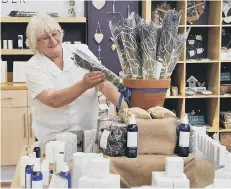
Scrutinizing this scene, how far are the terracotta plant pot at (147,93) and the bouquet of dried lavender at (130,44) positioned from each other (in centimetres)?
5

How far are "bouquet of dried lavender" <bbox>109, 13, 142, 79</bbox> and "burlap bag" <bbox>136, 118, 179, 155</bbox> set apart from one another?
0.96 ft

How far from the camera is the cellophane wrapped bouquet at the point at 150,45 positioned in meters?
2.14

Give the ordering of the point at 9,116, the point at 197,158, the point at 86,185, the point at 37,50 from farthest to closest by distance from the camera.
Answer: the point at 9,116, the point at 37,50, the point at 197,158, the point at 86,185

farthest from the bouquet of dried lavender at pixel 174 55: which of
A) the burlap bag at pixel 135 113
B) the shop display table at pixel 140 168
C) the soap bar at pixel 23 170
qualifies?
the soap bar at pixel 23 170

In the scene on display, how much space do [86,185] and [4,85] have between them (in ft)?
10.3

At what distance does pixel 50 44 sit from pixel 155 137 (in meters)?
1.00

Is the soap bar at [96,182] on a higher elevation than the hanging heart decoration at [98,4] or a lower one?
lower

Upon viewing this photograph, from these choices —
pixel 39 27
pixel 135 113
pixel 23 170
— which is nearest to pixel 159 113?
pixel 135 113

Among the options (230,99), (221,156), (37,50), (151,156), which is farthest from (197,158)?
(230,99)

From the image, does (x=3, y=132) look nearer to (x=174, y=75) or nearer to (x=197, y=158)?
(x=174, y=75)

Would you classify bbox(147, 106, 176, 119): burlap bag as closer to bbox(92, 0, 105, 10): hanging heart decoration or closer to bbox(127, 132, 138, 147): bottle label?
bbox(127, 132, 138, 147): bottle label

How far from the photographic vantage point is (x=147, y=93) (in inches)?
84.9

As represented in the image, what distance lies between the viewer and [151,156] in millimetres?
1982

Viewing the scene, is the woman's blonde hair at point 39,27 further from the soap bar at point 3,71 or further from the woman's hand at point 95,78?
the soap bar at point 3,71
